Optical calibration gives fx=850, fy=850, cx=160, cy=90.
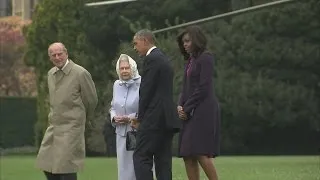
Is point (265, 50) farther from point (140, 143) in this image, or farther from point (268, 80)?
point (140, 143)

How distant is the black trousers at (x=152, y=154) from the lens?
344 inches

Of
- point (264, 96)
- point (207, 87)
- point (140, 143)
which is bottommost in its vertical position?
point (264, 96)

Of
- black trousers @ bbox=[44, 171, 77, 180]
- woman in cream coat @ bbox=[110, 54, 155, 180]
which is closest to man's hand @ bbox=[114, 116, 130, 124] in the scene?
woman in cream coat @ bbox=[110, 54, 155, 180]

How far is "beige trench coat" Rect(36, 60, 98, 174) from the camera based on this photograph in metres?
8.94

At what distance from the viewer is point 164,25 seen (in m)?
42.3

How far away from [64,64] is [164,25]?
33302 mm

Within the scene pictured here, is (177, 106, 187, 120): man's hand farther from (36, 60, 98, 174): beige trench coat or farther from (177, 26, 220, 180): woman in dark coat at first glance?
(36, 60, 98, 174): beige trench coat

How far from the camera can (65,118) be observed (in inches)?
353

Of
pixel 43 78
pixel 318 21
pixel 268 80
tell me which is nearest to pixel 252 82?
pixel 268 80

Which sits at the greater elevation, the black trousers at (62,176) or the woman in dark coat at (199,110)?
the woman in dark coat at (199,110)

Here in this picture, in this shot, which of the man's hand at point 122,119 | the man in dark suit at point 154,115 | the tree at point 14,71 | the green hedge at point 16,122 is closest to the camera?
the man in dark suit at point 154,115

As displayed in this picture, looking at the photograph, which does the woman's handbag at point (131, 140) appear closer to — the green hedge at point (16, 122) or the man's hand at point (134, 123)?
the man's hand at point (134, 123)

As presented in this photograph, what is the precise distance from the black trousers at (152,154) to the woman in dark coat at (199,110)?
301 mm

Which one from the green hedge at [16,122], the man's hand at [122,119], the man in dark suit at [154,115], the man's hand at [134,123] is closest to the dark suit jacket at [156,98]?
the man in dark suit at [154,115]
